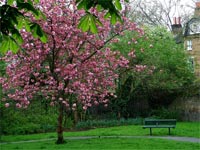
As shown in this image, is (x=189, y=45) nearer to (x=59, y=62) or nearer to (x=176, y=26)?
(x=176, y=26)

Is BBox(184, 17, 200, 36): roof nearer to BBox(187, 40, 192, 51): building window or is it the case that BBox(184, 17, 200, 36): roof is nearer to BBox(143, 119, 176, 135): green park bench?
BBox(187, 40, 192, 51): building window

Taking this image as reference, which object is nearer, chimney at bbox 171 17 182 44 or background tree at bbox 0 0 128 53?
background tree at bbox 0 0 128 53

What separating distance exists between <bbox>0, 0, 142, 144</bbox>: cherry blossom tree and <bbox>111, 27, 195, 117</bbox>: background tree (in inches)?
343

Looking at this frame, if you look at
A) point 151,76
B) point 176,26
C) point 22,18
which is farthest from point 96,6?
point 176,26

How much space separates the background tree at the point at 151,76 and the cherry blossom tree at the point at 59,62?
343 inches

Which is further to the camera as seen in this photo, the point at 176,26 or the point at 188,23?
the point at 176,26

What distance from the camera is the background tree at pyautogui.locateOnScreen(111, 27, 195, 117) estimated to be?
73.5ft

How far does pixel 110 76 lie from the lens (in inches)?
543

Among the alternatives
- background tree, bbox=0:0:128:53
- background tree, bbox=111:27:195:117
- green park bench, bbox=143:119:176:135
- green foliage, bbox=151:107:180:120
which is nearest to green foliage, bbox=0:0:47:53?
background tree, bbox=0:0:128:53

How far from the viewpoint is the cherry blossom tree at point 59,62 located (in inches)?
474

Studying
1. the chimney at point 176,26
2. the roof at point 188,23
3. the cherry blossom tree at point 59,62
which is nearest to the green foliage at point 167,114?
the roof at point 188,23

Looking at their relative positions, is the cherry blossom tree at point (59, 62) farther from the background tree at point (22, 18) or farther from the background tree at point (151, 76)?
the background tree at point (22, 18)

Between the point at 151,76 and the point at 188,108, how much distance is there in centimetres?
332

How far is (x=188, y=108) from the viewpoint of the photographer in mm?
23031
